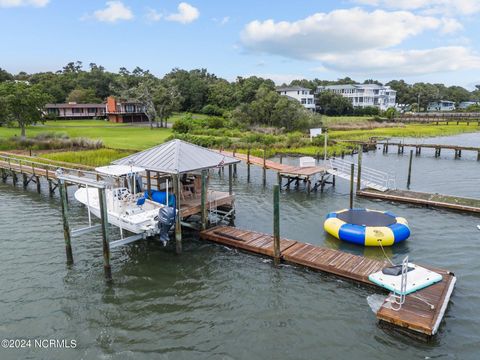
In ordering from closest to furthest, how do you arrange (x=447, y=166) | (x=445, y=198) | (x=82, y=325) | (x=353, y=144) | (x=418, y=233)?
(x=82, y=325) < (x=418, y=233) < (x=445, y=198) < (x=447, y=166) < (x=353, y=144)

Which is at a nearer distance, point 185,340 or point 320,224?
point 185,340

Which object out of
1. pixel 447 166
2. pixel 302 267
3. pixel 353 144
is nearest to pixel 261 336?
pixel 302 267

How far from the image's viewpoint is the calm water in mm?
11109

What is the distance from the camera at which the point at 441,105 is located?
15975 cm

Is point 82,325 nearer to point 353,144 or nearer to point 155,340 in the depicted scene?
point 155,340

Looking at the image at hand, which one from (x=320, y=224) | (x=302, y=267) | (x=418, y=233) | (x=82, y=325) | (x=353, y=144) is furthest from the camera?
(x=353, y=144)

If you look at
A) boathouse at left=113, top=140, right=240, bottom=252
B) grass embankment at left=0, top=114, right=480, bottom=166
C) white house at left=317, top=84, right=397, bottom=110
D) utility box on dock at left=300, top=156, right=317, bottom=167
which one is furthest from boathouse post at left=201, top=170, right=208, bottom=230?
white house at left=317, top=84, right=397, bottom=110

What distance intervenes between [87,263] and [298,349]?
9926mm

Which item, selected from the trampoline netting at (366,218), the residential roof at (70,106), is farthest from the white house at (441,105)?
the trampoline netting at (366,218)

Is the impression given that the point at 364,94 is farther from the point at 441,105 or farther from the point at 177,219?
the point at 177,219

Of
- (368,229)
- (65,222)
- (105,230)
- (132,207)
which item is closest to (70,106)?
(132,207)

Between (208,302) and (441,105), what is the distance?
17273 centimetres

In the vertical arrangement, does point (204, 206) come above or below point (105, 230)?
below

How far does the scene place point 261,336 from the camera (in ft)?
38.2
